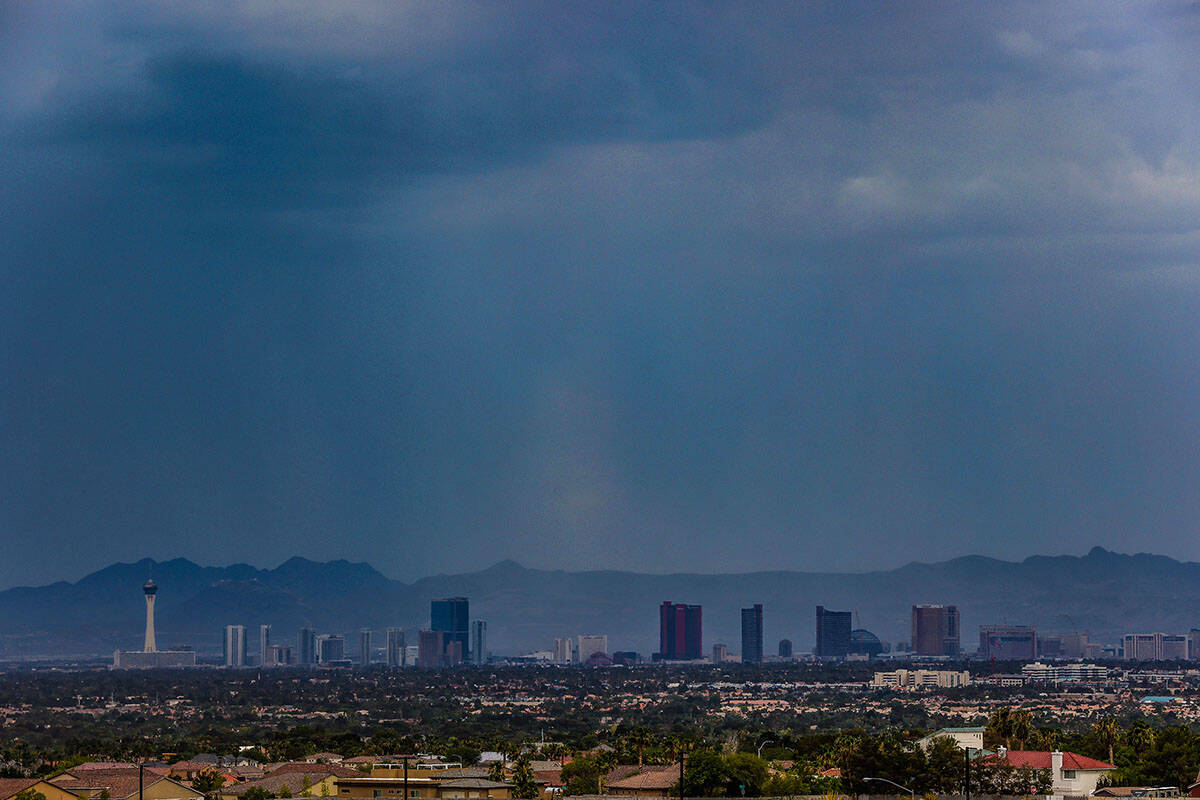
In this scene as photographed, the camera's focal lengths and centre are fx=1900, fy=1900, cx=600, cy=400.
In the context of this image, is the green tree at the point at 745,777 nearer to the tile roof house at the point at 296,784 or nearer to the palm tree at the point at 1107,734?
the tile roof house at the point at 296,784

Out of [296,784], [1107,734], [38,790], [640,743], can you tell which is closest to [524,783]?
[296,784]

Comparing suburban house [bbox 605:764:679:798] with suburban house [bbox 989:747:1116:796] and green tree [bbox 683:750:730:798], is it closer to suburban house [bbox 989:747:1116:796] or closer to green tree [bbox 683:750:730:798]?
green tree [bbox 683:750:730:798]

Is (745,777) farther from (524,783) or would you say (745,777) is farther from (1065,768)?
(1065,768)

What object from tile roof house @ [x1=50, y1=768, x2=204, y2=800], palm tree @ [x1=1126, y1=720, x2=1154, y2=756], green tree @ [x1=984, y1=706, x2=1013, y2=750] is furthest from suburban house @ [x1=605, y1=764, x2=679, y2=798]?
palm tree @ [x1=1126, y1=720, x2=1154, y2=756]

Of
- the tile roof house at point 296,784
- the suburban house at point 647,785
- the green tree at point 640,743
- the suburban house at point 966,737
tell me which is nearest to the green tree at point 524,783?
the suburban house at point 647,785

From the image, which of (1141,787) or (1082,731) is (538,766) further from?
(1082,731)

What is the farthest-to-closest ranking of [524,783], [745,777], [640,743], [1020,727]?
[640,743] → [1020,727] → [524,783] → [745,777]

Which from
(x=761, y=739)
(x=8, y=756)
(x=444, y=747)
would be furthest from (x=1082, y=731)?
(x=8, y=756)
